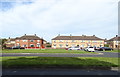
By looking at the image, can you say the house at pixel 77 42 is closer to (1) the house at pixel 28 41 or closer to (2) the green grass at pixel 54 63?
(1) the house at pixel 28 41

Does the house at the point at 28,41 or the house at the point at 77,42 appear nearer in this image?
the house at the point at 28,41

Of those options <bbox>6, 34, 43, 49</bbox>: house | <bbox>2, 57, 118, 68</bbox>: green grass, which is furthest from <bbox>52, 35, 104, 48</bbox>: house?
<bbox>2, 57, 118, 68</bbox>: green grass

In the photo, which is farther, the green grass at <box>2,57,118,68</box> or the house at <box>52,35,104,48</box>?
the house at <box>52,35,104,48</box>

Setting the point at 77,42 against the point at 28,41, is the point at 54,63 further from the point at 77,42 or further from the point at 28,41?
the point at 77,42

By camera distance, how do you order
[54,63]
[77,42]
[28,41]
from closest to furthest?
[54,63] → [28,41] → [77,42]

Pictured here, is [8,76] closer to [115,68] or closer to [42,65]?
[42,65]

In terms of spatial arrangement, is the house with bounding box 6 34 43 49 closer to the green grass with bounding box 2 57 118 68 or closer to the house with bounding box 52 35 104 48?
the house with bounding box 52 35 104 48

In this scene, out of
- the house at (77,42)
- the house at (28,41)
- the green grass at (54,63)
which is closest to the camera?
the green grass at (54,63)

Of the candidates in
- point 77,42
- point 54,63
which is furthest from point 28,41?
point 54,63

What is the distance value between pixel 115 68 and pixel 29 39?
65.3 m

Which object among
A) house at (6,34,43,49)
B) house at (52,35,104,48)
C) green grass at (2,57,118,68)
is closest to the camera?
green grass at (2,57,118,68)

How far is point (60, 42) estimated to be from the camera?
72875mm

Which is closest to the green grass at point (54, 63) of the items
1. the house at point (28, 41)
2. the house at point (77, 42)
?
the house at point (28, 41)

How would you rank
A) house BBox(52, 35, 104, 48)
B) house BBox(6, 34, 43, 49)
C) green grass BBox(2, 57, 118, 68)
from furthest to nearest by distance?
house BBox(52, 35, 104, 48), house BBox(6, 34, 43, 49), green grass BBox(2, 57, 118, 68)
